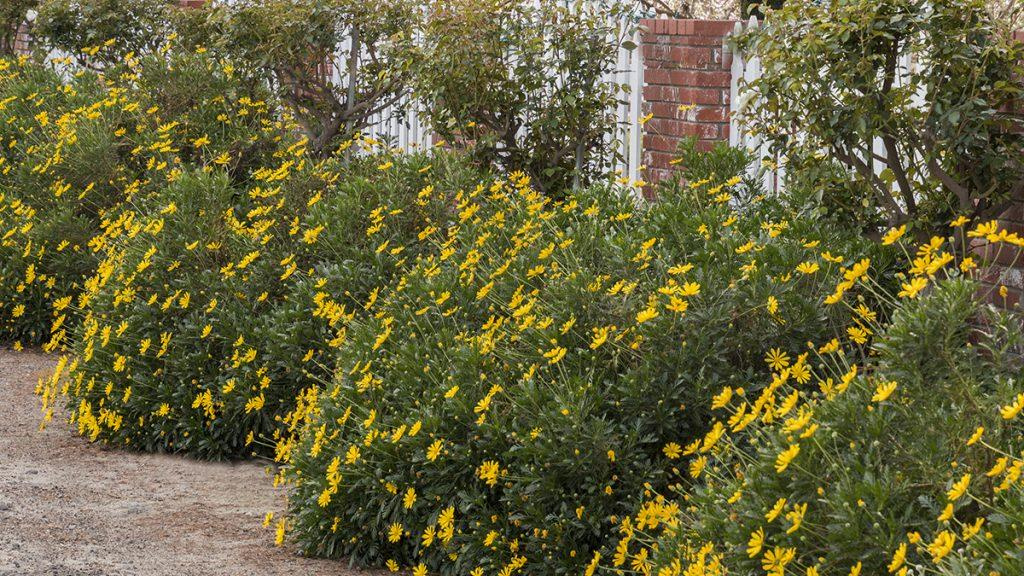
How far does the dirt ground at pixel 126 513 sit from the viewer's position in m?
4.72

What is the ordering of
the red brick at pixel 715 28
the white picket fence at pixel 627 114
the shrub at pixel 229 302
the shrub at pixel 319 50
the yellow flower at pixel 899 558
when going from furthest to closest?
the shrub at pixel 319 50 < the white picket fence at pixel 627 114 < the red brick at pixel 715 28 < the shrub at pixel 229 302 < the yellow flower at pixel 899 558

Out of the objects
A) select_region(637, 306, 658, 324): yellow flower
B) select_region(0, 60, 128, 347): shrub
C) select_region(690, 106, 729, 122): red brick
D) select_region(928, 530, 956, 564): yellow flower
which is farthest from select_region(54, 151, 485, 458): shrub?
→ select_region(928, 530, 956, 564): yellow flower

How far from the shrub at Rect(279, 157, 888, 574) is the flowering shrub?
2.10ft

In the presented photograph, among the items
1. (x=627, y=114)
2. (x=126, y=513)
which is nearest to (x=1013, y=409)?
(x=126, y=513)

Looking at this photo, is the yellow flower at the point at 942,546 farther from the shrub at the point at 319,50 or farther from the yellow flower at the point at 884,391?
the shrub at the point at 319,50

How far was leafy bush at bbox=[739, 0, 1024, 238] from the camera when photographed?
15.0 feet

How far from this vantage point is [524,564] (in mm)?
4340

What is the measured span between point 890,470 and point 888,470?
2.4 inches

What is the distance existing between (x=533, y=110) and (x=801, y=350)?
3.02 metres

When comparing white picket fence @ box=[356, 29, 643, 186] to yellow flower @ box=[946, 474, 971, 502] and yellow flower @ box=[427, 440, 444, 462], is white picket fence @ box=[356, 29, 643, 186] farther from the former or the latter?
yellow flower @ box=[946, 474, 971, 502]

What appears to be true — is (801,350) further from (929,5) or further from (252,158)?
(252,158)

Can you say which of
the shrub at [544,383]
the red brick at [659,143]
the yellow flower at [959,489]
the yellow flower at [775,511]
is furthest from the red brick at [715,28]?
the yellow flower at [959,489]

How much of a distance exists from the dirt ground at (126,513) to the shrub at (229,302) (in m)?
0.20

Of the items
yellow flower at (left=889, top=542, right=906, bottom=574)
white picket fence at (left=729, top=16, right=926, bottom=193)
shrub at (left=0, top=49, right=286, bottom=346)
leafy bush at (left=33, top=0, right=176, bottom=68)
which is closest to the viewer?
yellow flower at (left=889, top=542, right=906, bottom=574)
